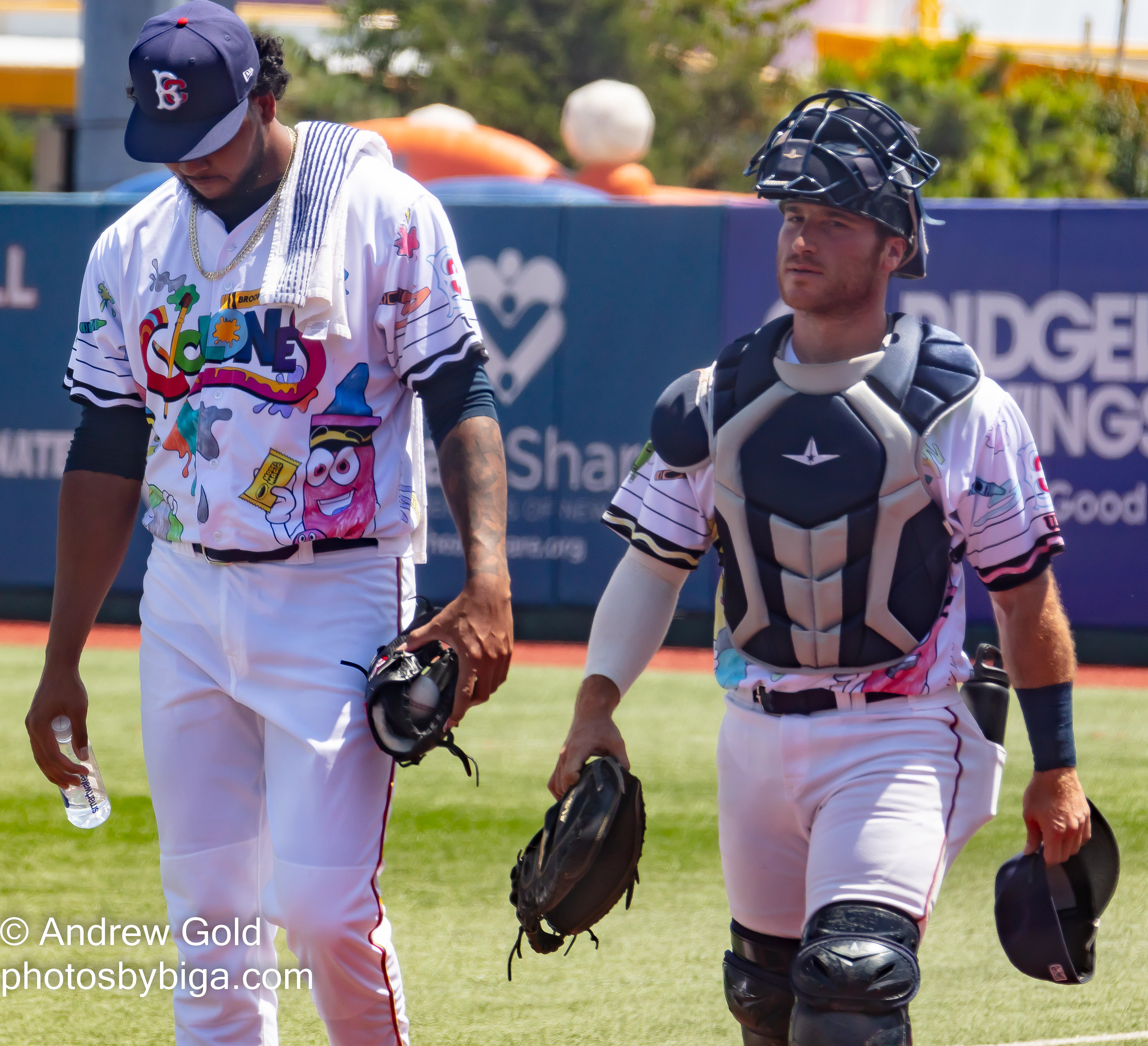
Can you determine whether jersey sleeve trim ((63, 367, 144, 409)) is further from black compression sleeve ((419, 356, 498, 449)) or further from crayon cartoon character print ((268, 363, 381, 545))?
black compression sleeve ((419, 356, 498, 449))

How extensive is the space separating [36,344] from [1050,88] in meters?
31.7

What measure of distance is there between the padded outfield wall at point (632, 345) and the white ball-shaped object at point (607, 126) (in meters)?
6.98

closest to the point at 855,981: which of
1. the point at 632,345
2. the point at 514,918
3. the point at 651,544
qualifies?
the point at 651,544

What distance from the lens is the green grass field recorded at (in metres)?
4.35

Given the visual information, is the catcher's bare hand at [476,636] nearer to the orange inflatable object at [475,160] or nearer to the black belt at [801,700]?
the black belt at [801,700]

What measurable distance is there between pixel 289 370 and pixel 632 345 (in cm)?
855

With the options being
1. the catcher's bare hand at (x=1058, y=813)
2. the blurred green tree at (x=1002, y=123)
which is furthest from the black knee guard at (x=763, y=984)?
the blurred green tree at (x=1002, y=123)

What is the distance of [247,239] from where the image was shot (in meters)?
3.04

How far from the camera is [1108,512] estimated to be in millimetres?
10758

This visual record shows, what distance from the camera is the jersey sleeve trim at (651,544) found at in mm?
3111

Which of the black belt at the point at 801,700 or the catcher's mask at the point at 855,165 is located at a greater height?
the catcher's mask at the point at 855,165

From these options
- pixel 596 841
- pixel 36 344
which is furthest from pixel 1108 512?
pixel 596 841

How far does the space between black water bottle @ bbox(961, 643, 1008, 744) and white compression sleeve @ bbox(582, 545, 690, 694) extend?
24.6 inches

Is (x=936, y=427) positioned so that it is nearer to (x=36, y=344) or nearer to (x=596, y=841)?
(x=596, y=841)
